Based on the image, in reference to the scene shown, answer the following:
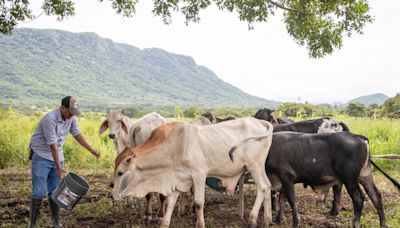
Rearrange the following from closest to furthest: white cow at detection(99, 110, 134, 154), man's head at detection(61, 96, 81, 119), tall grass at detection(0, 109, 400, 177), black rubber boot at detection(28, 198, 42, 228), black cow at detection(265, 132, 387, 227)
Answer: man's head at detection(61, 96, 81, 119) → black rubber boot at detection(28, 198, 42, 228) → black cow at detection(265, 132, 387, 227) → white cow at detection(99, 110, 134, 154) → tall grass at detection(0, 109, 400, 177)

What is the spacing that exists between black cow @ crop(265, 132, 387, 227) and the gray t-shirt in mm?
2934

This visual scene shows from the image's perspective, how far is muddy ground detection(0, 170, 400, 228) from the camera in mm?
6613

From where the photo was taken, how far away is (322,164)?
6176 mm

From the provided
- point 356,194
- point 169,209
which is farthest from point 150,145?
point 356,194

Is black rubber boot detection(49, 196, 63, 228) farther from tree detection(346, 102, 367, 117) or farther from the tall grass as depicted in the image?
tree detection(346, 102, 367, 117)

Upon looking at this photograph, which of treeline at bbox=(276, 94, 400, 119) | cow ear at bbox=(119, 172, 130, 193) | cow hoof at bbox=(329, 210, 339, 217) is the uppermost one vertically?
treeline at bbox=(276, 94, 400, 119)

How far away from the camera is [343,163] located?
6.00 m

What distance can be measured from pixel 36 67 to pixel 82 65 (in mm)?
25160

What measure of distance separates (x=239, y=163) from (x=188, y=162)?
0.79 metres

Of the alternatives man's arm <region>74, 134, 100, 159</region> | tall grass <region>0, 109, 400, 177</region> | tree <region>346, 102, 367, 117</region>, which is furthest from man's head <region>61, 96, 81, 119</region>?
tree <region>346, 102, 367, 117</region>

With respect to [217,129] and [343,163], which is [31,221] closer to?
[217,129]

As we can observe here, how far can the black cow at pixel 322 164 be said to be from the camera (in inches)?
235

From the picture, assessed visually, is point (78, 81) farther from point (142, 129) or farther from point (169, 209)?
point (169, 209)

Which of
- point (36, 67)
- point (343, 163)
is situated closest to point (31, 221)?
point (343, 163)
